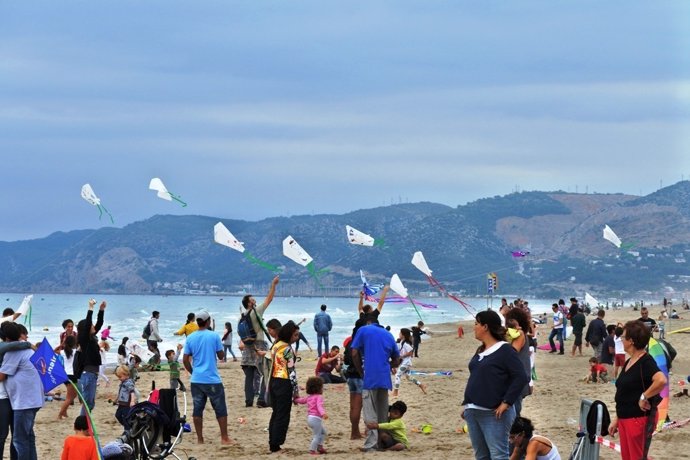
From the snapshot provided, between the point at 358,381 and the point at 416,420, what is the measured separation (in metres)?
2.77

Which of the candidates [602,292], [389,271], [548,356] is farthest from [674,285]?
[548,356]

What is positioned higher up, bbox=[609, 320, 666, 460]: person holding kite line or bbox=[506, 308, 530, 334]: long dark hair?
bbox=[506, 308, 530, 334]: long dark hair

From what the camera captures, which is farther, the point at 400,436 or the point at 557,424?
the point at 557,424

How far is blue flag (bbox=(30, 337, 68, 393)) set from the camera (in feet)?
31.3

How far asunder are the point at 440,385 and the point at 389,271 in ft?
556

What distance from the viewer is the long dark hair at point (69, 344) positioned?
14875 millimetres

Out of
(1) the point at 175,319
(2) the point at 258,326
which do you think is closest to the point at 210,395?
(2) the point at 258,326

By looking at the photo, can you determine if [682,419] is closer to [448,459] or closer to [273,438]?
[448,459]

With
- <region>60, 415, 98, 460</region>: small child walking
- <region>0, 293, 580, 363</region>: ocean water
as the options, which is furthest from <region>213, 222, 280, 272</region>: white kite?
<region>0, 293, 580, 363</region>: ocean water

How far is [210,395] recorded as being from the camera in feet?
39.6

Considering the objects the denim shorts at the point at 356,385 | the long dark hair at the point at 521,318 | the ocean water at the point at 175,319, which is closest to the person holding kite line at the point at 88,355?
the denim shorts at the point at 356,385

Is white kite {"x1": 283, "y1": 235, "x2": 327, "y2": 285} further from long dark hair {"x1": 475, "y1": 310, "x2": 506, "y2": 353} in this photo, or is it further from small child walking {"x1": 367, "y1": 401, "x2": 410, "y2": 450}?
long dark hair {"x1": 475, "y1": 310, "x2": 506, "y2": 353}

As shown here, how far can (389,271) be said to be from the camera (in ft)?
620

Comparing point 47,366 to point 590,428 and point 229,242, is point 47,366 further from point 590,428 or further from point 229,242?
point 229,242
